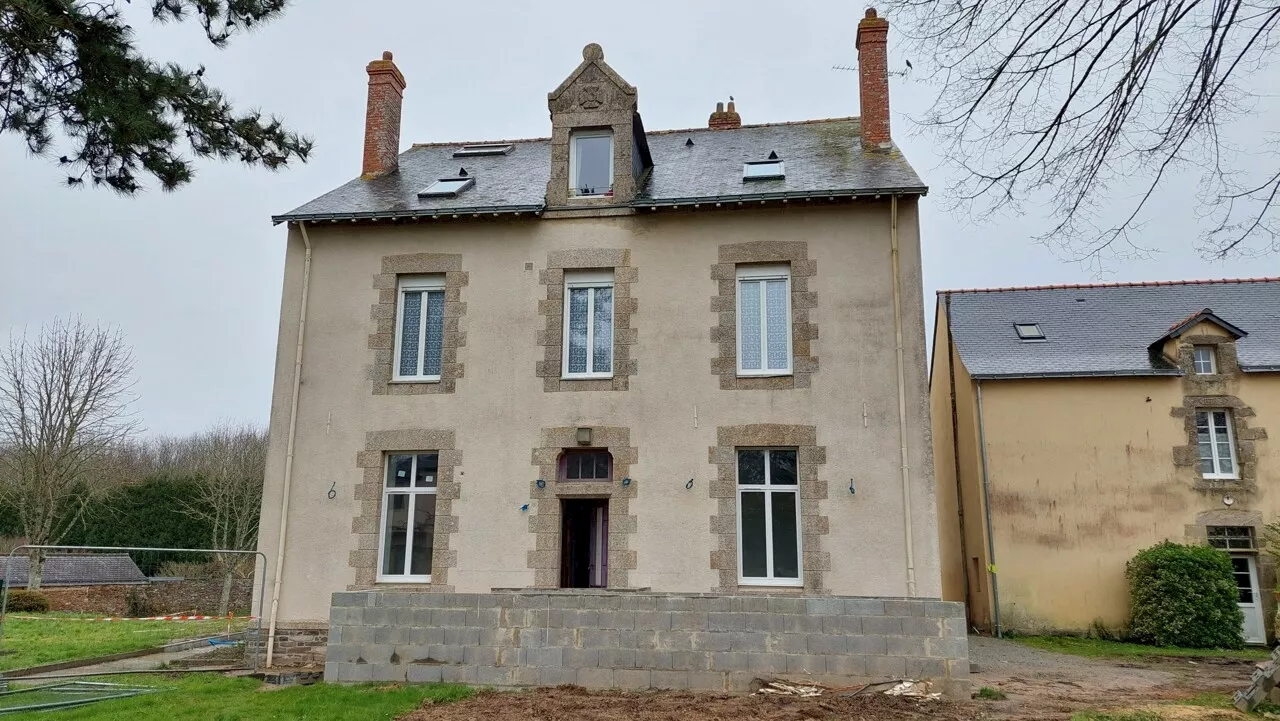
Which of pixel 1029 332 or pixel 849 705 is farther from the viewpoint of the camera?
pixel 1029 332

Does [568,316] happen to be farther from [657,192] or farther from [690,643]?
[690,643]

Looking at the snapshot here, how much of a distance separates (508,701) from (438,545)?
4001mm

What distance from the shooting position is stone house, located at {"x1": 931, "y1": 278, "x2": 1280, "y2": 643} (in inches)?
626

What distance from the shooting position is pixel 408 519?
12.2 metres

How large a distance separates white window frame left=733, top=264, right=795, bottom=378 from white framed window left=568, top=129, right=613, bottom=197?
2.45m

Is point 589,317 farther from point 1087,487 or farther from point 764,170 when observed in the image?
point 1087,487

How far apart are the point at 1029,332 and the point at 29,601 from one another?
2185 centimetres

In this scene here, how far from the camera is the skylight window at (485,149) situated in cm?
1599

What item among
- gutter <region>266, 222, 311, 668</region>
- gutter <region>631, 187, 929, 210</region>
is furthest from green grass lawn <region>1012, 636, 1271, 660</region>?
gutter <region>266, 222, 311, 668</region>

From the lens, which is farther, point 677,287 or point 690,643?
point 677,287

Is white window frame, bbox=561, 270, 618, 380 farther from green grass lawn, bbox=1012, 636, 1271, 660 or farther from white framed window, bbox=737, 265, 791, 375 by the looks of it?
green grass lawn, bbox=1012, 636, 1271, 660

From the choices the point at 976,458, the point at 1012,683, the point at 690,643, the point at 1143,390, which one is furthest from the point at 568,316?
the point at 1143,390

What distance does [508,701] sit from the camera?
824 centimetres

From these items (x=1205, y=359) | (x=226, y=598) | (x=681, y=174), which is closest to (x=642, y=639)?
(x=681, y=174)
